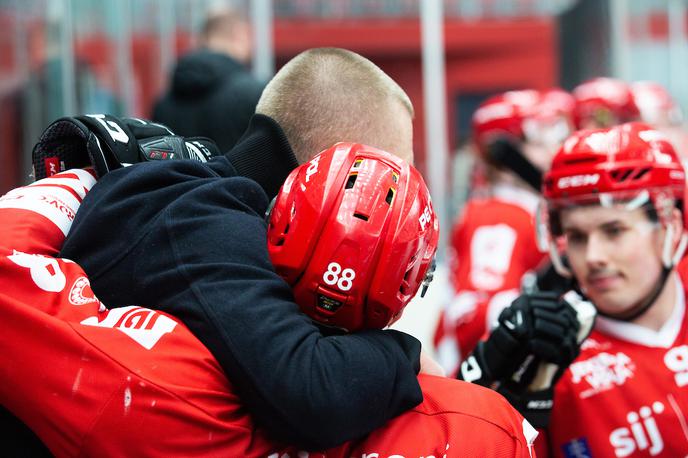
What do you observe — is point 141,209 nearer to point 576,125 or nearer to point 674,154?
point 674,154

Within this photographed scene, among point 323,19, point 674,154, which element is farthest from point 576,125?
point 323,19

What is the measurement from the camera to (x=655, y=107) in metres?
5.32

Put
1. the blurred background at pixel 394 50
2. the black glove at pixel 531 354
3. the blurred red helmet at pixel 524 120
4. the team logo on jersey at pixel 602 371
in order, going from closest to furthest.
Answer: the black glove at pixel 531 354 → the team logo on jersey at pixel 602 371 → the blurred background at pixel 394 50 → the blurred red helmet at pixel 524 120

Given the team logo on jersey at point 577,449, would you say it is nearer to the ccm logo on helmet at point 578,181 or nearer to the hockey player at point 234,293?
the ccm logo on helmet at point 578,181

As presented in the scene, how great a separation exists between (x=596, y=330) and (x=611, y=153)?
1.53 feet

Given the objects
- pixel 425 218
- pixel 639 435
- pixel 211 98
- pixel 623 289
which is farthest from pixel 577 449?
pixel 211 98

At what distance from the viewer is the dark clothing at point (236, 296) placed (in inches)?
55.4

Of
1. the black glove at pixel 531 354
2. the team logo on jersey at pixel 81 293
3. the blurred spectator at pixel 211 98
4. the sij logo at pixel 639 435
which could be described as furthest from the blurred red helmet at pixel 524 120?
the team logo on jersey at pixel 81 293

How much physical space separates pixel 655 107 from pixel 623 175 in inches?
124

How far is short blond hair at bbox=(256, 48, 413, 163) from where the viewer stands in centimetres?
186

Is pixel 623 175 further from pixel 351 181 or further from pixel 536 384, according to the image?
pixel 351 181

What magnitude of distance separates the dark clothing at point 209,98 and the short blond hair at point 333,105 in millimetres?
1738

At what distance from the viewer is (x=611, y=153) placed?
2410 mm

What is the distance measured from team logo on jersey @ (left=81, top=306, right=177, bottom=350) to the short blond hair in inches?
20.1
